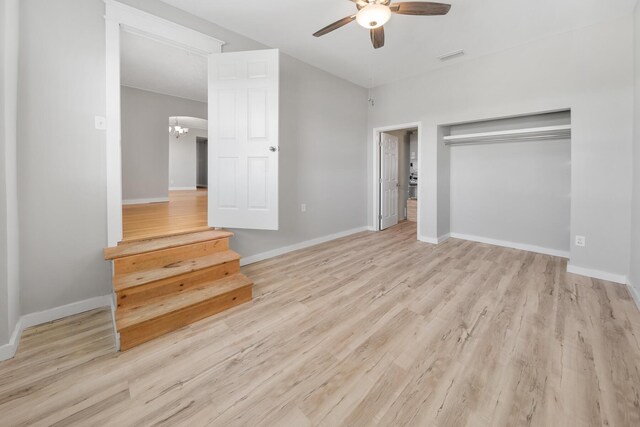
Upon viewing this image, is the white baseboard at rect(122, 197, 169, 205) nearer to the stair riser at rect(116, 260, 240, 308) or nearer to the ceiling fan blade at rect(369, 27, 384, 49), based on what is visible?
the stair riser at rect(116, 260, 240, 308)

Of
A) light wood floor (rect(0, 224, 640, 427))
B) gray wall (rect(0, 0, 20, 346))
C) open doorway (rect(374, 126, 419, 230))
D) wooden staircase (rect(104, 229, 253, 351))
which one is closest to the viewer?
light wood floor (rect(0, 224, 640, 427))

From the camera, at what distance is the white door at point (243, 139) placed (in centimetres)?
289

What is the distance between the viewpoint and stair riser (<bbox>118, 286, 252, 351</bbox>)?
5.74 ft

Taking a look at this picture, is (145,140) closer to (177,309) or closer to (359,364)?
(177,309)

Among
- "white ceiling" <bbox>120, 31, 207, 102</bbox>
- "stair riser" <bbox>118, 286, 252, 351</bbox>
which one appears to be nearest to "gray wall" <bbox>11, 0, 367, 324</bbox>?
"stair riser" <bbox>118, 286, 252, 351</bbox>

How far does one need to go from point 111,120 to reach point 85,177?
1.77ft

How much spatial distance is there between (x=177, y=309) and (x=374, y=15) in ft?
9.00

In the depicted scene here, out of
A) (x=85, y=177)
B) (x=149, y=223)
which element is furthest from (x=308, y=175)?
(x=85, y=177)

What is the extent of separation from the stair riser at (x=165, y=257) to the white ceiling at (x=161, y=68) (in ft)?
7.61

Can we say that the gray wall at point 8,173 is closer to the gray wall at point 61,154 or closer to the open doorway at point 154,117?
the gray wall at point 61,154

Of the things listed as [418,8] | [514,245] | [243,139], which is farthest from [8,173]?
[514,245]

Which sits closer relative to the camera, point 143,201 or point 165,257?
point 165,257

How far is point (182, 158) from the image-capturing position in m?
8.70

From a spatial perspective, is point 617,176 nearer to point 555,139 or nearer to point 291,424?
point 555,139
